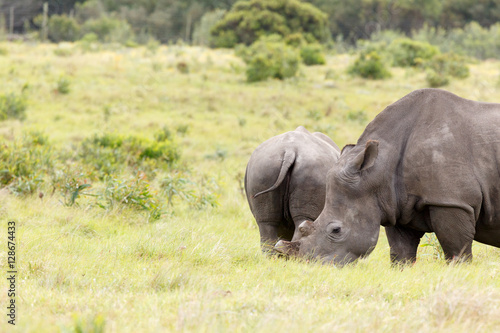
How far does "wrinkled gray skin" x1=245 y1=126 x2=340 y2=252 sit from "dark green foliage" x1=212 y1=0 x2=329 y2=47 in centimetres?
3624

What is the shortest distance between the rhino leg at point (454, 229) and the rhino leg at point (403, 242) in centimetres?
58

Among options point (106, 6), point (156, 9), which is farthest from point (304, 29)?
point (106, 6)

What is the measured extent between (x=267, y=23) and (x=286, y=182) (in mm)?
37948

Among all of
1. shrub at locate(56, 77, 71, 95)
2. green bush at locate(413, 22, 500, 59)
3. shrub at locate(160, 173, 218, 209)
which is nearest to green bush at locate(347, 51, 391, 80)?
shrub at locate(56, 77, 71, 95)

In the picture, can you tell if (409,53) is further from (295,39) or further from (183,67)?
(183,67)

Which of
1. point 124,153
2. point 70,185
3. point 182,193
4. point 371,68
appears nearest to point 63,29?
point 371,68

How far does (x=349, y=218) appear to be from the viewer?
5371 mm

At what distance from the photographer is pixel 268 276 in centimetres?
496

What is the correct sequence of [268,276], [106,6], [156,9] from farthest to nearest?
1. [106,6]
2. [156,9]
3. [268,276]

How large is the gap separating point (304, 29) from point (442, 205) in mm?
40379

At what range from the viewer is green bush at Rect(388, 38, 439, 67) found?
31.3 m

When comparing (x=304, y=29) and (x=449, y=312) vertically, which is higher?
(x=449, y=312)

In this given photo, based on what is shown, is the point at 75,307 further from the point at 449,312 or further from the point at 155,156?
the point at 155,156

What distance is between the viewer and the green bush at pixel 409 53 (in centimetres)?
3127
